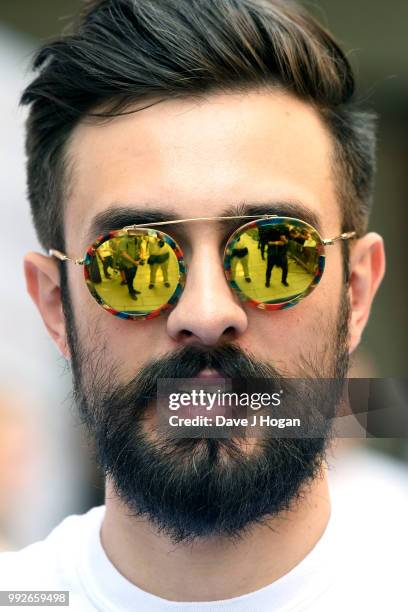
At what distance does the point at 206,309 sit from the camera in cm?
170

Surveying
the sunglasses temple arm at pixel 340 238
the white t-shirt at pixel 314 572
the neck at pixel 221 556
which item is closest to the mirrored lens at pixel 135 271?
the sunglasses temple arm at pixel 340 238

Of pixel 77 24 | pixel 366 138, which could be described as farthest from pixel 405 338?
pixel 77 24

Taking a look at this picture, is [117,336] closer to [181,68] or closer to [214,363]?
[214,363]

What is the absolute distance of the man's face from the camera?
1743mm

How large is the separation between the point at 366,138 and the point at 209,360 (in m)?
1.00

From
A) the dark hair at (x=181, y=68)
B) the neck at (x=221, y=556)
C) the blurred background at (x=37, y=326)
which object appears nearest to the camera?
the neck at (x=221, y=556)

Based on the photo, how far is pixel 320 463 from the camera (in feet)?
6.30

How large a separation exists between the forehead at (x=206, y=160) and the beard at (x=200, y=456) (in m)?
0.35

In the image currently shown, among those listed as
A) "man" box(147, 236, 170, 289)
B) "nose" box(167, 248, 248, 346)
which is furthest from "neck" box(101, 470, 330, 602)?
"man" box(147, 236, 170, 289)

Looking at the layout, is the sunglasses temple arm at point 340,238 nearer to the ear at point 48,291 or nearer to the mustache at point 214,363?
the mustache at point 214,363

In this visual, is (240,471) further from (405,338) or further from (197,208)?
(405,338)

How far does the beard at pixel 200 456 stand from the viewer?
174 centimetres

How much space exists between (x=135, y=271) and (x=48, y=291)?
466 millimetres

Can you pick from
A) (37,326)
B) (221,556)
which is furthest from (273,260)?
(37,326)
